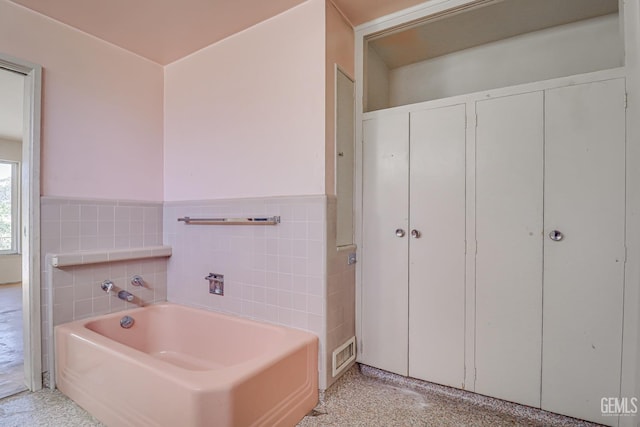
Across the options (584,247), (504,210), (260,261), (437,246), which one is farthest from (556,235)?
(260,261)

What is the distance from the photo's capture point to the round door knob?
156 centimetres

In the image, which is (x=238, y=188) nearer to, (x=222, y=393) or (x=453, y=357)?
(x=222, y=393)

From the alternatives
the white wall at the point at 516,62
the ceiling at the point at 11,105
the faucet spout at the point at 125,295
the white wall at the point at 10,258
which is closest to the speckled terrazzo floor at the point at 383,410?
the faucet spout at the point at 125,295

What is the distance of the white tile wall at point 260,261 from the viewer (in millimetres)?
1813

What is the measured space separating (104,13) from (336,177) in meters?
1.76

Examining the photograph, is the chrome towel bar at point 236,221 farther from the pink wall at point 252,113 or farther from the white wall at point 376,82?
the white wall at point 376,82

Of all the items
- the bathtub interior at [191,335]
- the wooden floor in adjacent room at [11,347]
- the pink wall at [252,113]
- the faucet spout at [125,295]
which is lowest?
the wooden floor in adjacent room at [11,347]

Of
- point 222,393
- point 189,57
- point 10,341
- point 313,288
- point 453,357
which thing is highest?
point 189,57

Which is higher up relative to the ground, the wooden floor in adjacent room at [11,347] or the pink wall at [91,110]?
the pink wall at [91,110]

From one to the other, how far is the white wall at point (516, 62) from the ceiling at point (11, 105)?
9.60 feet

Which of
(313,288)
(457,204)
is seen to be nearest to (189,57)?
(313,288)

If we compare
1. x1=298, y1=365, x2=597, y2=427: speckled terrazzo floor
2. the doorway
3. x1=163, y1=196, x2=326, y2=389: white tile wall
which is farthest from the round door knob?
the doorway

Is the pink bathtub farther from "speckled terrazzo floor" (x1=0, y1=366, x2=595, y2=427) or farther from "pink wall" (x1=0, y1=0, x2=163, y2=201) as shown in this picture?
"pink wall" (x1=0, y1=0, x2=163, y2=201)

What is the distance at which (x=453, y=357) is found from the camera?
1.80 meters
